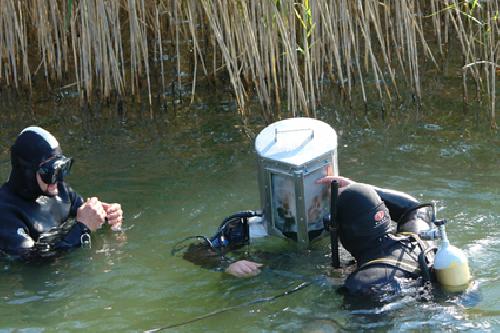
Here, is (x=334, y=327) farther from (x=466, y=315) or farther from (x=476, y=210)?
(x=476, y=210)

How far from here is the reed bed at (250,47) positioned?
6.68 meters

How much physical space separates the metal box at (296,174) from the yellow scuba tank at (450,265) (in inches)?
26.9

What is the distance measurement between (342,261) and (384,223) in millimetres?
526

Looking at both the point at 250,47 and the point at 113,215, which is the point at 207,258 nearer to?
the point at 113,215

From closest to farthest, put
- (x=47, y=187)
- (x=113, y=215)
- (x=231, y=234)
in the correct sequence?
(x=231, y=234) < (x=47, y=187) < (x=113, y=215)

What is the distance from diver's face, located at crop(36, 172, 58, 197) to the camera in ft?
17.4

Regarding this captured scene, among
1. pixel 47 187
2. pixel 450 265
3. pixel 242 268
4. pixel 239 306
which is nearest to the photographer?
pixel 450 265

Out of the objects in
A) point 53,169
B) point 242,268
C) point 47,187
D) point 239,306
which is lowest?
point 239,306

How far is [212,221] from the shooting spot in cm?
591

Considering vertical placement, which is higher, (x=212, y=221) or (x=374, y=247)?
(x=374, y=247)

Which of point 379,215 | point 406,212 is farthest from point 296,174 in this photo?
point 406,212

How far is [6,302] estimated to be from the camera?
500cm

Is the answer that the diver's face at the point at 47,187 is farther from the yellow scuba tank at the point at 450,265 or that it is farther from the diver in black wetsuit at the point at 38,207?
the yellow scuba tank at the point at 450,265

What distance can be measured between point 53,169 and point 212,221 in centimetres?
116
